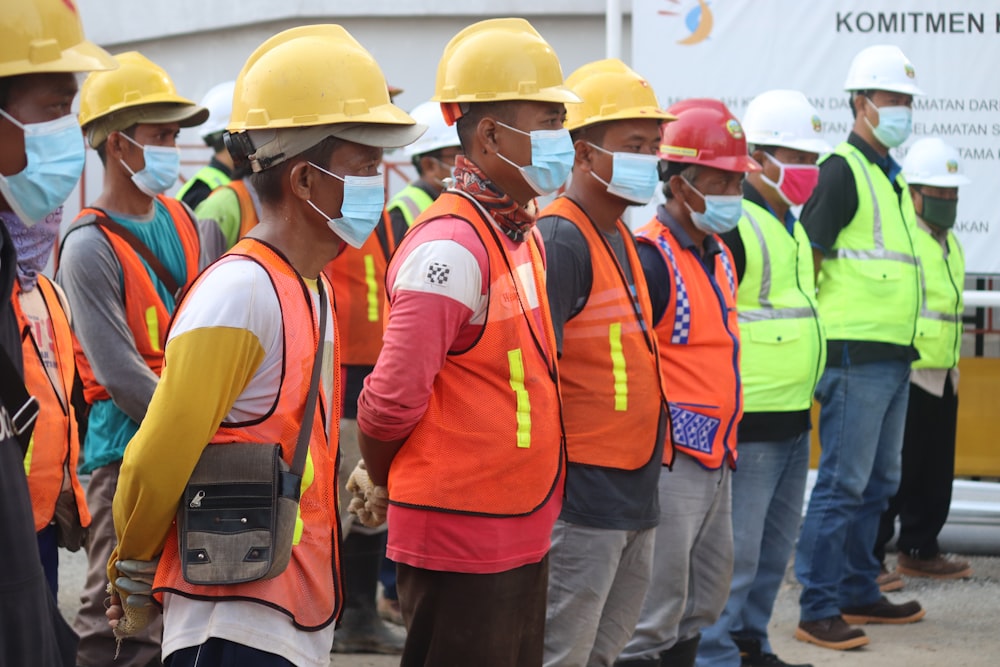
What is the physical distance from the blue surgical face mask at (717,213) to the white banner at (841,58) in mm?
3482

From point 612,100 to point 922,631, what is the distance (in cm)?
364

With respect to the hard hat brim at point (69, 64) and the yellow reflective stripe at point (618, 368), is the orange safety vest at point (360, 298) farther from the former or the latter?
the hard hat brim at point (69, 64)

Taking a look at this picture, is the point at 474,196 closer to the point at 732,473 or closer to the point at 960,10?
the point at 732,473

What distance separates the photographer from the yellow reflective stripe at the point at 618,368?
4.32 m

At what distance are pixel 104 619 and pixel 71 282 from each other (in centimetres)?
120

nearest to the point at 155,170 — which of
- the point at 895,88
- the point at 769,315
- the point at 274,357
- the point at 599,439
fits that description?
the point at 599,439

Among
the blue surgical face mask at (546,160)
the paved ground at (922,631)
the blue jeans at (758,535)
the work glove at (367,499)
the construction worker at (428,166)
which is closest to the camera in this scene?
the work glove at (367,499)

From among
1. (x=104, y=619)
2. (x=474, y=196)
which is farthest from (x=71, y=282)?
(x=474, y=196)

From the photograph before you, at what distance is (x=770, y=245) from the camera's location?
19.5 ft

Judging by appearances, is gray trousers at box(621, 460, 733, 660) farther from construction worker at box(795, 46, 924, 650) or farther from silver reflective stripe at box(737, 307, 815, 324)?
construction worker at box(795, 46, 924, 650)

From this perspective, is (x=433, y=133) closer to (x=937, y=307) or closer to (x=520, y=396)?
(x=937, y=307)

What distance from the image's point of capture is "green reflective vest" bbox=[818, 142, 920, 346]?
6.70 metres

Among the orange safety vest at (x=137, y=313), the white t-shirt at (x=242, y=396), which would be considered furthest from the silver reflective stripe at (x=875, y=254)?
the white t-shirt at (x=242, y=396)

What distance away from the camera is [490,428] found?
11.8ft
